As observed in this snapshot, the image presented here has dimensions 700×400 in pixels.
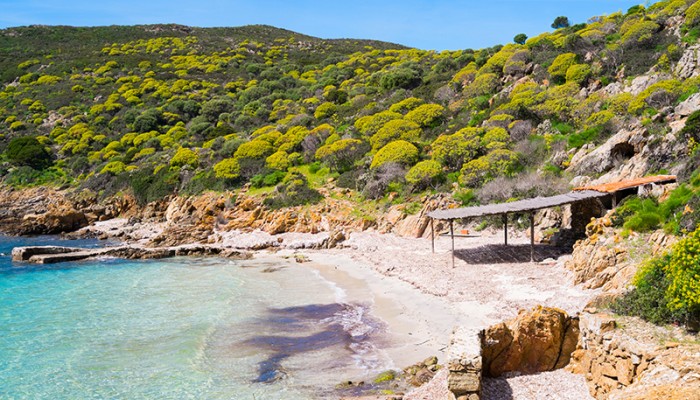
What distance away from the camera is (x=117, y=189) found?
4541 cm

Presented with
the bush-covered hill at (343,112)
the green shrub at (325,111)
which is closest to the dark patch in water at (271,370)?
the bush-covered hill at (343,112)

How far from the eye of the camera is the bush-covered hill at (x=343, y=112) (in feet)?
104

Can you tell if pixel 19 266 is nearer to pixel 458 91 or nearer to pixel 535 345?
pixel 535 345

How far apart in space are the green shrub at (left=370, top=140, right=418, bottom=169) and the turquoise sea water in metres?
13.2

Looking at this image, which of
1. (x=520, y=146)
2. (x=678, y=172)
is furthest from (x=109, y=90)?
(x=678, y=172)

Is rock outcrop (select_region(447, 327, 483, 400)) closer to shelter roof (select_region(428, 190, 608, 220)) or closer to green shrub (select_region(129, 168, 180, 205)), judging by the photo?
shelter roof (select_region(428, 190, 608, 220))

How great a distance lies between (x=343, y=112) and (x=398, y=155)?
18.2 metres

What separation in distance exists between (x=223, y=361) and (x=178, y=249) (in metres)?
19.6

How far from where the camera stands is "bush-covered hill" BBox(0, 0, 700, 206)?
104 ft

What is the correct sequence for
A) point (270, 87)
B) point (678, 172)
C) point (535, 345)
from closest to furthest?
point (535, 345) → point (678, 172) → point (270, 87)

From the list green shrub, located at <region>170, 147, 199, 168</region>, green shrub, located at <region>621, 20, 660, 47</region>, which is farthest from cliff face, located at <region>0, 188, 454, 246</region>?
green shrub, located at <region>621, 20, 660, 47</region>

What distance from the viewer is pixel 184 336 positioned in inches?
587

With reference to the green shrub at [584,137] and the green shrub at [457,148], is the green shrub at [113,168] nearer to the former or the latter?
the green shrub at [457,148]

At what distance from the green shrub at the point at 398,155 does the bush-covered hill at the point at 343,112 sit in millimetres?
121
